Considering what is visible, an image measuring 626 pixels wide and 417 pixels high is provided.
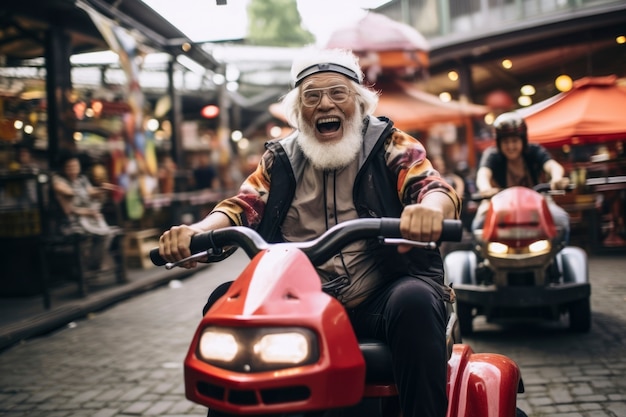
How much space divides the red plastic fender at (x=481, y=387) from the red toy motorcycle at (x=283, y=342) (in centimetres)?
66

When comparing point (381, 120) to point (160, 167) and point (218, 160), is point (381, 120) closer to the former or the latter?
point (160, 167)

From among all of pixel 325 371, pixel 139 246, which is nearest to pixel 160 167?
pixel 139 246

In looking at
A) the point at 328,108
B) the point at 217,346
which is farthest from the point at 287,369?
the point at 328,108

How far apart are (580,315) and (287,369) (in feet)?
15.1

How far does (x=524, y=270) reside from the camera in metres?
5.40

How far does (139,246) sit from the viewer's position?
1179cm

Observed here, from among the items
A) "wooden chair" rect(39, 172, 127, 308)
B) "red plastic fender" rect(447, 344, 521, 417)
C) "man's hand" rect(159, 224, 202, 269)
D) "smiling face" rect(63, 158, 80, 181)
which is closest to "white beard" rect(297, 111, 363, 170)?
"man's hand" rect(159, 224, 202, 269)

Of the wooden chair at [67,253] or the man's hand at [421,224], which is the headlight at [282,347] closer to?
the man's hand at [421,224]

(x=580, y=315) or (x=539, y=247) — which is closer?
(x=539, y=247)

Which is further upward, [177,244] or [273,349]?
[177,244]

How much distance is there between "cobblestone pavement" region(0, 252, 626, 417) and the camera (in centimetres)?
415

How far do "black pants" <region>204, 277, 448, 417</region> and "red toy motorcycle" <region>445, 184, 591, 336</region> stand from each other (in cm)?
342

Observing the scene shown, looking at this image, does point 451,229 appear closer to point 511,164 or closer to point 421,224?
point 421,224

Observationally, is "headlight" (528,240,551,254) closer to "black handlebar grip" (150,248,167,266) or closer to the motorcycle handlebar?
the motorcycle handlebar
